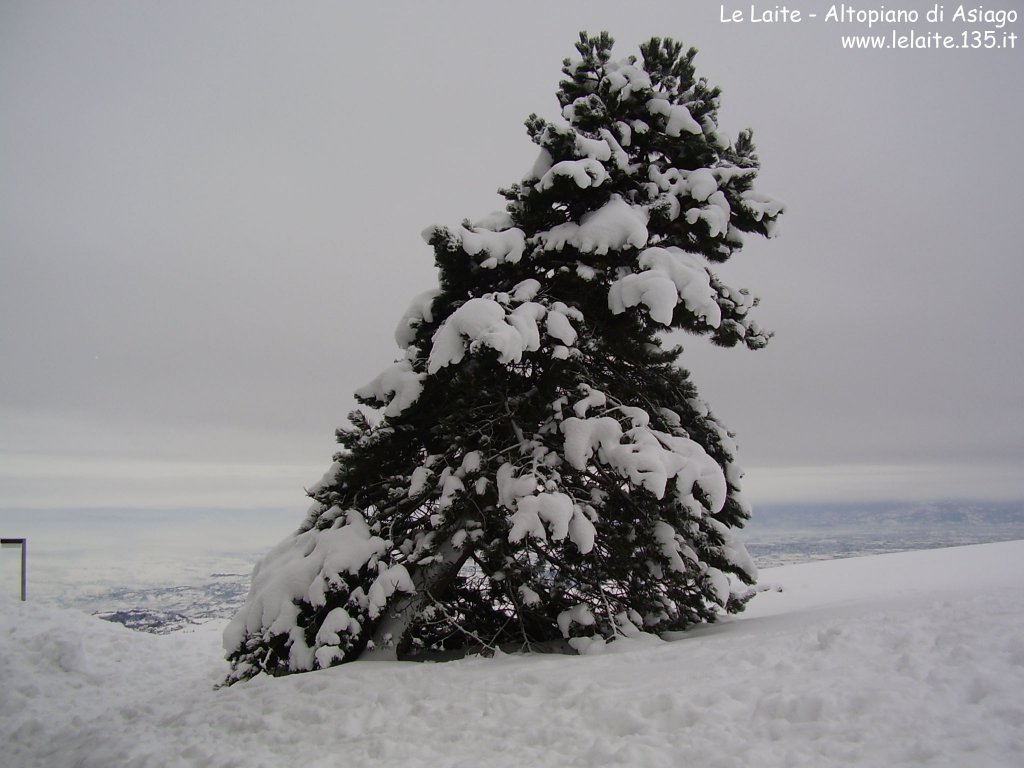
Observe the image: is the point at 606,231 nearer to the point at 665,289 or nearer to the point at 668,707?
the point at 665,289

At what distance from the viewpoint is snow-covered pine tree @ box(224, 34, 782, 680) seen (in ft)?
21.7

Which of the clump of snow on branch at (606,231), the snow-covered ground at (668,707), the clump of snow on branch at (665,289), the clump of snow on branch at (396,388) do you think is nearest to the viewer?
the snow-covered ground at (668,707)

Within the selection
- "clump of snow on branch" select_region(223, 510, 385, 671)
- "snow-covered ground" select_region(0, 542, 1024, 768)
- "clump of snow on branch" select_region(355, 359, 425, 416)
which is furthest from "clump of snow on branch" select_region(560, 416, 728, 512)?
"clump of snow on branch" select_region(223, 510, 385, 671)

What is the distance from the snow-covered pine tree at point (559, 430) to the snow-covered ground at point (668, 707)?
70 centimetres

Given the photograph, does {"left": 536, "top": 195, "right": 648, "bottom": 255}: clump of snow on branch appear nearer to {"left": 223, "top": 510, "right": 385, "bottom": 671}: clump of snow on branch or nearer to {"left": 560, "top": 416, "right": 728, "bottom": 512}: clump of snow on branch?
{"left": 560, "top": 416, "right": 728, "bottom": 512}: clump of snow on branch

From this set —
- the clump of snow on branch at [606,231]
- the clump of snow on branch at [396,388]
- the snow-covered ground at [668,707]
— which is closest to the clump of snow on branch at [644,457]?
the snow-covered ground at [668,707]

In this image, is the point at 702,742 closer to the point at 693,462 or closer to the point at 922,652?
the point at 922,652

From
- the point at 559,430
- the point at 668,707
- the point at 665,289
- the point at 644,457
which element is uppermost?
the point at 665,289

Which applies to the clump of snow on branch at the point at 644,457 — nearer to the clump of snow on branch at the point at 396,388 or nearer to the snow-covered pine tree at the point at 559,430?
the snow-covered pine tree at the point at 559,430

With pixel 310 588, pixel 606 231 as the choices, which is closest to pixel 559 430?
pixel 606 231

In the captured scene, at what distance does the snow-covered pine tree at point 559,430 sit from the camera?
21.7 ft

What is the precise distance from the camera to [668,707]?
4215mm

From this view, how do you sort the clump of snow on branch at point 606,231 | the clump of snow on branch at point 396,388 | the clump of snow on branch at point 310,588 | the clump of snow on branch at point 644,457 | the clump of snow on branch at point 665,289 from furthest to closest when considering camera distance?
1. the clump of snow on branch at point 396,388
2. the clump of snow on branch at point 606,231
3. the clump of snow on branch at point 310,588
4. the clump of snow on branch at point 665,289
5. the clump of snow on branch at point 644,457

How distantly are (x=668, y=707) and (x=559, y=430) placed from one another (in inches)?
125
